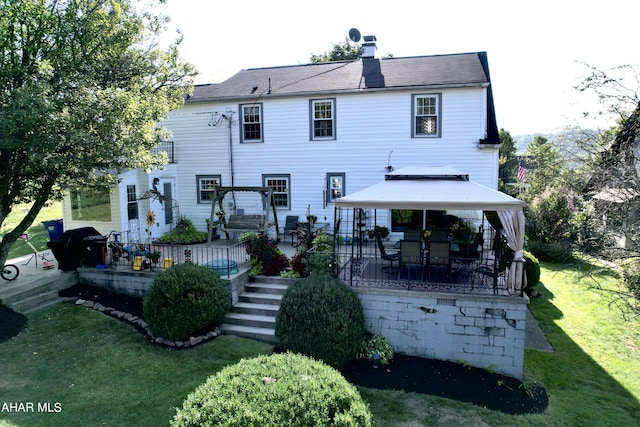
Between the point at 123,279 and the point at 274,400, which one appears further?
the point at 123,279

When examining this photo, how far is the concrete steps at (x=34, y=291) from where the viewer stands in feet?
29.8

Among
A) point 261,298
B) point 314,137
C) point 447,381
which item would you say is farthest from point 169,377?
point 314,137

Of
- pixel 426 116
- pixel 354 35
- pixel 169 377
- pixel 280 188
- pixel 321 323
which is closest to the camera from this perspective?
pixel 169 377

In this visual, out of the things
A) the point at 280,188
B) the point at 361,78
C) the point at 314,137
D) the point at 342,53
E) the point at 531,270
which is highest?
the point at 342,53

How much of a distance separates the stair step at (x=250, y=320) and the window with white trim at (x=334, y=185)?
6800 mm

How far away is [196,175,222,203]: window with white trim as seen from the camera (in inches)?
638

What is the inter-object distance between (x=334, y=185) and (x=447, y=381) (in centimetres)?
891

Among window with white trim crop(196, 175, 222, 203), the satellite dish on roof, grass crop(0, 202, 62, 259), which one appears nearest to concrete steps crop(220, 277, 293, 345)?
grass crop(0, 202, 62, 259)

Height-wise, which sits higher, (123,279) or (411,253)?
(411,253)

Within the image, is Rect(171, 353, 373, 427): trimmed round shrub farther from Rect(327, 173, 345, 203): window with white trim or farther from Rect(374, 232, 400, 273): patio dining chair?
Rect(327, 173, 345, 203): window with white trim

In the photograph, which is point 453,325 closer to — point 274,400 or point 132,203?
point 274,400

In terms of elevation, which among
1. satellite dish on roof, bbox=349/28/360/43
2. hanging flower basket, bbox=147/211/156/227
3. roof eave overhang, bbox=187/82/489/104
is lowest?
hanging flower basket, bbox=147/211/156/227

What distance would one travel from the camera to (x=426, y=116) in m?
13.9
